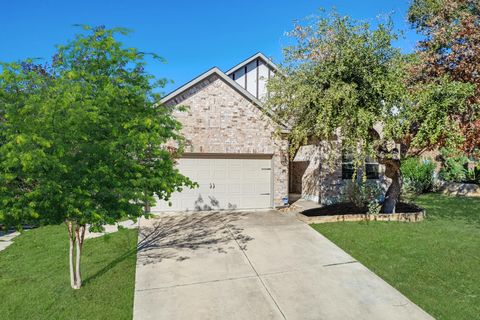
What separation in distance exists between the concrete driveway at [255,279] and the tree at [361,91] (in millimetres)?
3619

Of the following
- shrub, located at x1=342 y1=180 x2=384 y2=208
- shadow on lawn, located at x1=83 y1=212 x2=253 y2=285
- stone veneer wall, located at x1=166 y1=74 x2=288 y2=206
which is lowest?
shadow on lawn, located at x1=83 y1=212 x2=253 y2=285

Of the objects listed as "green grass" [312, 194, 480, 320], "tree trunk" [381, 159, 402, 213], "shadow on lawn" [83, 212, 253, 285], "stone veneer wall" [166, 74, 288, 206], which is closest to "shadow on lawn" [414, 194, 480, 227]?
"green grass" [312, 194, 480, 320]

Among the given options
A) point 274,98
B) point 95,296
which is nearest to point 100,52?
point 95,296

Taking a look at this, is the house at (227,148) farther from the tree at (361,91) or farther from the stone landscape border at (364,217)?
the stone landscape border at (364,217)

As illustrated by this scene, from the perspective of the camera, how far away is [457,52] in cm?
949

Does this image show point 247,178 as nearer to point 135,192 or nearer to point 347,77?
point 347,77

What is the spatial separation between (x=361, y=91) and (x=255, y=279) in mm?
6424

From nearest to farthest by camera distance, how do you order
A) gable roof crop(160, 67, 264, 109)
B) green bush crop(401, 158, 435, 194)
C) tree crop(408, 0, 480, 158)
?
tree crop(408, 0, 480, 158) → gable roof crop(160, 67, 264, 109) → green bush crop(401, 158, 435, 194)

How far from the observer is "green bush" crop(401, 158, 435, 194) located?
18109 millimetres

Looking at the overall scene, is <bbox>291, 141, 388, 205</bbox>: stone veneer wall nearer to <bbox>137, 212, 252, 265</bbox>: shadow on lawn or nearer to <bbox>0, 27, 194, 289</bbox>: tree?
<bbox>137, 212, 252, 265</bbox>: shadow on lawn

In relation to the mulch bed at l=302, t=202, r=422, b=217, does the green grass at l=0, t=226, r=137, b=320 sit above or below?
below

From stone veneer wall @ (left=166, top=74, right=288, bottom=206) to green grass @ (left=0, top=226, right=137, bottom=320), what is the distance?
4.91 m

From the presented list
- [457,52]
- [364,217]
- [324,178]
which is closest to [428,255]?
[364,217]

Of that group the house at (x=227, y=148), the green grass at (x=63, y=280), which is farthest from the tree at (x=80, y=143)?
the house at (x=227, y=148)
